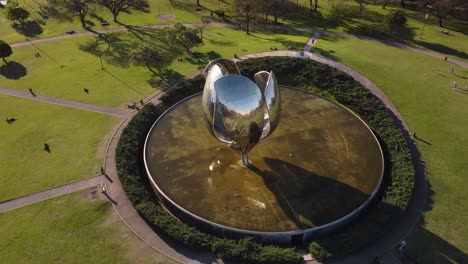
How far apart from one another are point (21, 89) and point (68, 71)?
7506 millimetres

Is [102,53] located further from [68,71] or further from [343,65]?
[343,65]

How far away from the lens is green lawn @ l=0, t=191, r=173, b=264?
3095 cm

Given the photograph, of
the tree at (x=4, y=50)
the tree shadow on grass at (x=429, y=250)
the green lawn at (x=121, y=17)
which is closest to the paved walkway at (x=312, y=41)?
the green lawn at (x=121, y=17)

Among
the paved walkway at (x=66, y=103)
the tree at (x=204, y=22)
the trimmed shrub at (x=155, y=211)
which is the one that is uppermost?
the tree at (x=204, y=22)

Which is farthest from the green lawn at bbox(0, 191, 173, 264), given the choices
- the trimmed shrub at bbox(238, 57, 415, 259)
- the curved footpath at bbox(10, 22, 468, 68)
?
the curved footpath at bbox(10, 22, 468, 68)

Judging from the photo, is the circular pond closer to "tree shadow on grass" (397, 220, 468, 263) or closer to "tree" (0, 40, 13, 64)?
"tree shadow on grass" (397, 220, 468, 263)

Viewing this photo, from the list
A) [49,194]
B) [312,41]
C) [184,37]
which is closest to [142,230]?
[49,194]

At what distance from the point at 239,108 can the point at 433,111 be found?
3063 centimetres

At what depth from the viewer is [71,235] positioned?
108 feet

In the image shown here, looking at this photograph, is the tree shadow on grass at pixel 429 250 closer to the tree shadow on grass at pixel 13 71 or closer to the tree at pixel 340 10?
the tree at pixel 340 10

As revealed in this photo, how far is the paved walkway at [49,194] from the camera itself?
118 ft

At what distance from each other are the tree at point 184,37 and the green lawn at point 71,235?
32.2m

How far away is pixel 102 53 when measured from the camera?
64.8 meters

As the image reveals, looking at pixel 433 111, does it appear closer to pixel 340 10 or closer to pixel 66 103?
pixel 340 10
